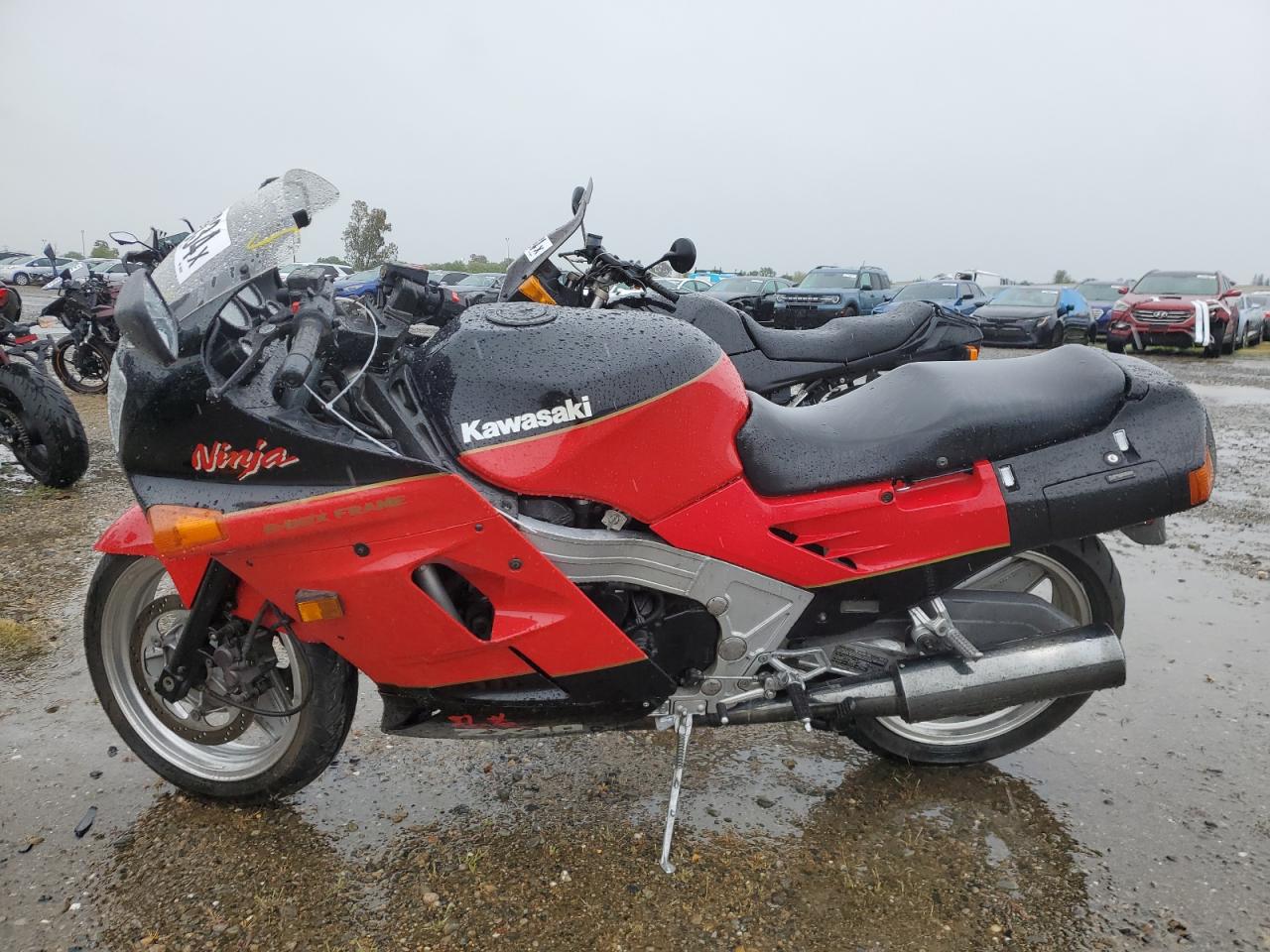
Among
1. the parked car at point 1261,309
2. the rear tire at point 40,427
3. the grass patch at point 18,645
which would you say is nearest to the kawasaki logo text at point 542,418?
the grass patch at point 18,645

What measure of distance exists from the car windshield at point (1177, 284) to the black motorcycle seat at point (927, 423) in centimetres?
1852

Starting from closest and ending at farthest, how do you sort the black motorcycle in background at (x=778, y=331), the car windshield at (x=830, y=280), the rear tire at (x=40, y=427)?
the black motorcycle in background at (x=778, y=331), the rear tire at (x=40, y=427), the car windshield at (x=830, y=280)

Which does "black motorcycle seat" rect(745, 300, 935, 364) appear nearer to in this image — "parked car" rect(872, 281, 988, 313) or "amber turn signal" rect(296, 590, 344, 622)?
"amber turn signal" rect(296, 590, 344, 622)

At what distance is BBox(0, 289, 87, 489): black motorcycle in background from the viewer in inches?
241

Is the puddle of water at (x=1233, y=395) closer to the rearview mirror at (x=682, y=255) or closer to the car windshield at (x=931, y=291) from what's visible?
the car windshield at (x=931, y=291)

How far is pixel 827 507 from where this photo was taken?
2.31 meters

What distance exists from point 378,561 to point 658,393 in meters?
0.76

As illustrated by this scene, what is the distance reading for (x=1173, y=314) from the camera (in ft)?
56.0

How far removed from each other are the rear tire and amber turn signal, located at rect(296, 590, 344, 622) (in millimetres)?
4880

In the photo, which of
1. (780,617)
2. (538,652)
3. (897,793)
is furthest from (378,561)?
(897,793)

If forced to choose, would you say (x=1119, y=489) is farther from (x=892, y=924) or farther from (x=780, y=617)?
(x=892, y=924)

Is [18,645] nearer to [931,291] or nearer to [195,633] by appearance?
[195,633]

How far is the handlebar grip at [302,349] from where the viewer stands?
1.87 meters

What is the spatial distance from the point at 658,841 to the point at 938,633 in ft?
3.12
